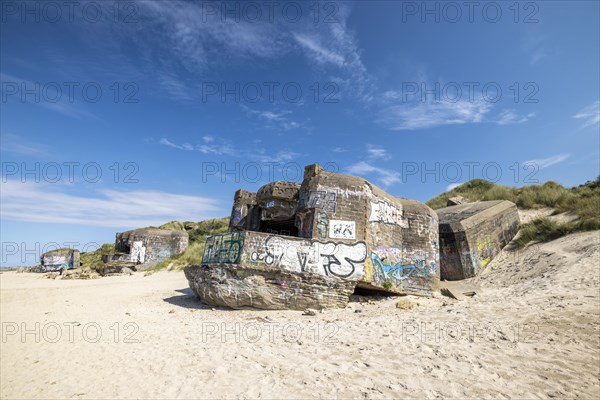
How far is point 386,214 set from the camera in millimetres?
9711

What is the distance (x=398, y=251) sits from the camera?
9766 millimetres

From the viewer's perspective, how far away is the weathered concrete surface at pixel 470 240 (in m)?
11.5

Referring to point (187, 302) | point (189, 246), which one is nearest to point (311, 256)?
point (187, 302)

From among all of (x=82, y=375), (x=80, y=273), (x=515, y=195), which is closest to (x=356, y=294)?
(x=82, y=375)

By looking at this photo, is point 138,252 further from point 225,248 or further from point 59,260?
point 225,248

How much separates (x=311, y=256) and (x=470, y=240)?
22.4ft

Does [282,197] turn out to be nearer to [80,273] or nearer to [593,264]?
[593,264]

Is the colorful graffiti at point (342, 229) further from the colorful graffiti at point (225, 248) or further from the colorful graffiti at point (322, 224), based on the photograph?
the colorful graffiti at point (225, 248)

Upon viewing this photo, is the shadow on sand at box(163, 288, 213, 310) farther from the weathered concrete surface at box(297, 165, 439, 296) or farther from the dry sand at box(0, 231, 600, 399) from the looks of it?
the weathered concrete surface at box(297, 165, 439, 296)

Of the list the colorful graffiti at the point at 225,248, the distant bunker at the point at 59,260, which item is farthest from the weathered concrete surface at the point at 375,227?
the distant bunker at the point at 59,260

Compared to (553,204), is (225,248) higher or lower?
lower

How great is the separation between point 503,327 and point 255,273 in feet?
17.5

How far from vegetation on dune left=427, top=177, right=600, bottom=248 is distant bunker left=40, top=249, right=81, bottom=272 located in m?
30.9

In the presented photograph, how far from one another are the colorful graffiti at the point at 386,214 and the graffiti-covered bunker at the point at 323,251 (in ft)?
0.10
